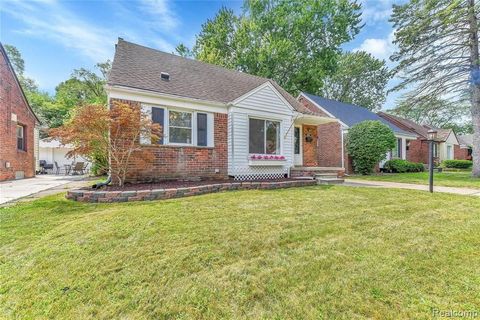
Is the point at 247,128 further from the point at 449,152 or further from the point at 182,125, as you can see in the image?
the point at 449,152

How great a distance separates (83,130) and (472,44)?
19.8m

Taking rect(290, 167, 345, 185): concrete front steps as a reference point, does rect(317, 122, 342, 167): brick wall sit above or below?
above

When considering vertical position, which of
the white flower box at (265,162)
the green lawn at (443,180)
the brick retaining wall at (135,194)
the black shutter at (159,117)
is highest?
the black shutter at (159,117)

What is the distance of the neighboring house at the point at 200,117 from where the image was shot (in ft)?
25.8

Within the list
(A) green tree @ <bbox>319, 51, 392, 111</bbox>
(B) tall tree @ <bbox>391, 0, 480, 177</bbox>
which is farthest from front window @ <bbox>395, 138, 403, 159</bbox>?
(A) green tree @ <bbox>319, 51, 392, 111</bbox>

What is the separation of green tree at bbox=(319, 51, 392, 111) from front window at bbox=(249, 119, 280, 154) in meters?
26.7

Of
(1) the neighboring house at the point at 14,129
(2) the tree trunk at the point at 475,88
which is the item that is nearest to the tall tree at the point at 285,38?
(2) the tree trunk at the point at 475,88

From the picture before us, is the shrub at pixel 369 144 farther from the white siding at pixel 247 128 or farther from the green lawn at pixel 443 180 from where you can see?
the white siding at pixel 247 128

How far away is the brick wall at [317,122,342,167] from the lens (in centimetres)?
1572

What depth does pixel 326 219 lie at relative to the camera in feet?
14.0

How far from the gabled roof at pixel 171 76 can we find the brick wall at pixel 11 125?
251 inches

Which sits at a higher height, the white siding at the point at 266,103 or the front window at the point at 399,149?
the white siding at the point at 266,103

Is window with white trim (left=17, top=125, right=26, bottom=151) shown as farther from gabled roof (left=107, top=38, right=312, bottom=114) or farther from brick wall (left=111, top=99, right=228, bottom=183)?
brick wall (left=111, top=99, right=228, bottom=183)

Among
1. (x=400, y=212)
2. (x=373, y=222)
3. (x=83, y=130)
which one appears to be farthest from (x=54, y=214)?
(x=400, y=212)
